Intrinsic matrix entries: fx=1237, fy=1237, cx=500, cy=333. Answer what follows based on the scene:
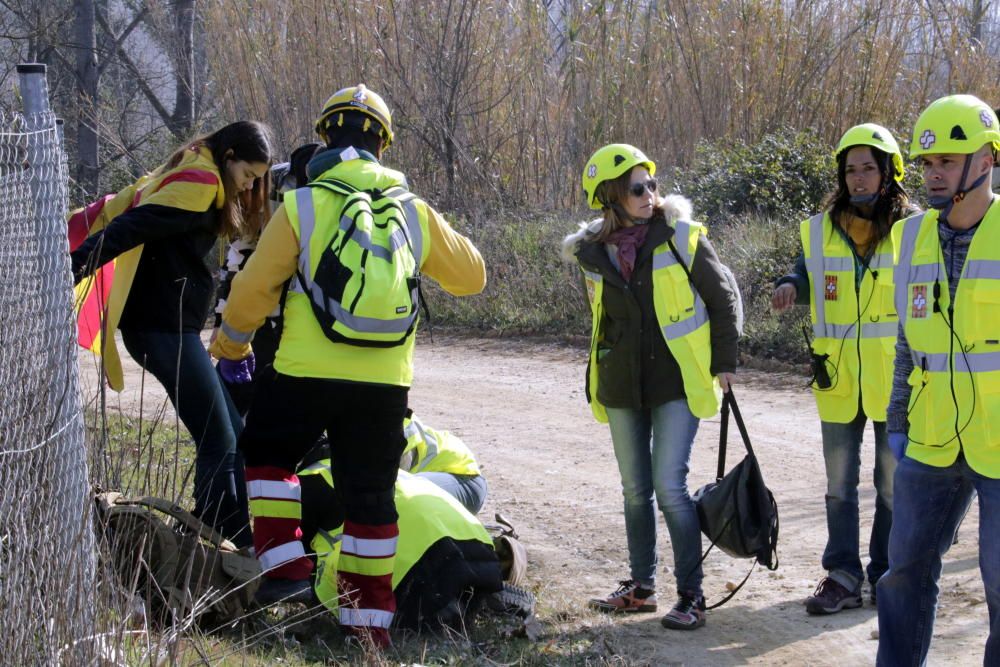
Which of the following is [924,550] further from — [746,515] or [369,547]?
[369,547]

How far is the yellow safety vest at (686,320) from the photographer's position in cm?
493

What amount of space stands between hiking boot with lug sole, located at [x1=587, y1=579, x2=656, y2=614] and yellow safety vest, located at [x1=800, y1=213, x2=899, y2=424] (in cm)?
106

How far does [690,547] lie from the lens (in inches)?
200

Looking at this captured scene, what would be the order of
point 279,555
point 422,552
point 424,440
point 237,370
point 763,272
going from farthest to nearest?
1. point 763,272
2. point 237,370
3. point 424,440
4. point 422,552
5. point 279,555

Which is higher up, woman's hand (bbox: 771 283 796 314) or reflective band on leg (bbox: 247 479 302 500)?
woman's hand (bbox: 771 283 796 314)

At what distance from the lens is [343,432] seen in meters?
4.46

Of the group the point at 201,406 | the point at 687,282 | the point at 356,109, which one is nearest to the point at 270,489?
the point at 201,406

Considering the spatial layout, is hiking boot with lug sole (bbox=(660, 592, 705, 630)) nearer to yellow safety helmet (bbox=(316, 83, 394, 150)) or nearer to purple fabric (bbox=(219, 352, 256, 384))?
yellow safety helmet (bbox=(316, 83, 394, 150))

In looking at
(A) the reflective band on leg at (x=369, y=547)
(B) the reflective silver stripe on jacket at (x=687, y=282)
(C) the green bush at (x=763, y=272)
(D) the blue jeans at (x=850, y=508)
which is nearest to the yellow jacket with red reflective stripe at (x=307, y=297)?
(A) the reflective band on leg at (x=369, y=547)

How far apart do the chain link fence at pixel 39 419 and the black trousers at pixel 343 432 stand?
773mm

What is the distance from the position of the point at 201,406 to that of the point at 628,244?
1963 millimetres

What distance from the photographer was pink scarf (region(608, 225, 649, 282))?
16.4ft

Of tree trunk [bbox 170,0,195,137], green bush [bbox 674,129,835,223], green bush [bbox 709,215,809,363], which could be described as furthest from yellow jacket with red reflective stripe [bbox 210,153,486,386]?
tree trunk [bbox 170,0,195,137]

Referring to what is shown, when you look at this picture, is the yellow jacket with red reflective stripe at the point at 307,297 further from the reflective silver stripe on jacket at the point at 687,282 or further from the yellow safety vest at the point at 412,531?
the reflective silver stripe on jacket at the point at 687,282
